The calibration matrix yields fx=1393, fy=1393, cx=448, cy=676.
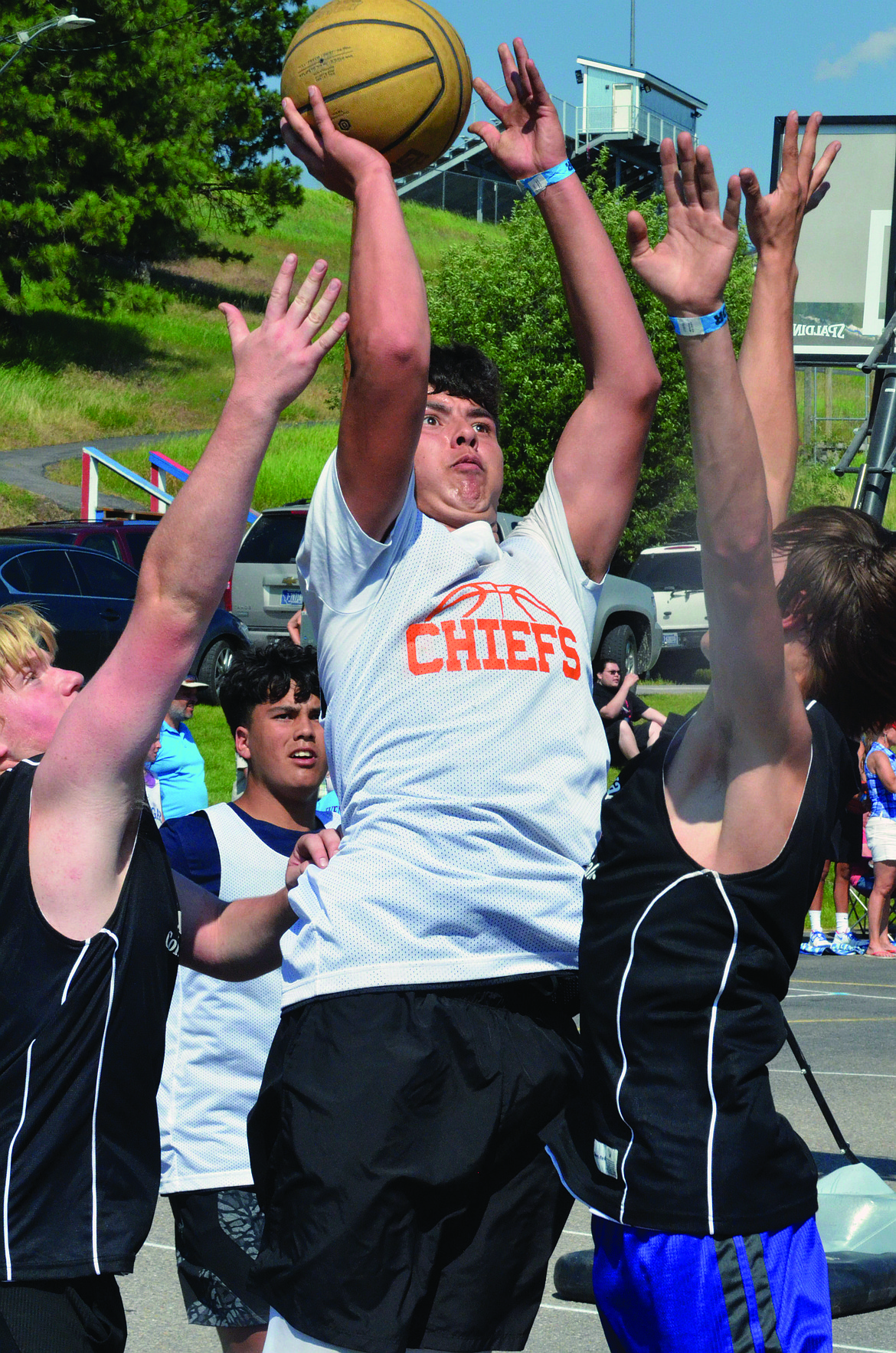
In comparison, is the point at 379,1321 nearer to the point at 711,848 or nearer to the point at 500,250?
the point at 711,848

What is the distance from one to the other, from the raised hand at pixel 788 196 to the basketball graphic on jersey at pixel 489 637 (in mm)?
907

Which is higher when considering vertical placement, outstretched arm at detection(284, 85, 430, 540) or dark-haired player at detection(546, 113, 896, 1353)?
outstretched arm at detection(284, 85, 430, 540)

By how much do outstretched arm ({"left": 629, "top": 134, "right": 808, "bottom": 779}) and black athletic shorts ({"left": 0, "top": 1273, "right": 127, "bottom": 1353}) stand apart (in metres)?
1.43

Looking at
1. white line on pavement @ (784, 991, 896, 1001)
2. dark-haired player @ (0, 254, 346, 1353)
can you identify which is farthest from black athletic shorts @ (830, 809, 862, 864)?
dark-haired player @ (0, 254, 346, 1353)

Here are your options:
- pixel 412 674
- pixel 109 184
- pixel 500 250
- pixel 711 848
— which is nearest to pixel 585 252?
pixel 412 674

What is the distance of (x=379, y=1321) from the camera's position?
7.34ft

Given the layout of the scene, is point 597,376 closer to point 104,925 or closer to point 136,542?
point 104,925

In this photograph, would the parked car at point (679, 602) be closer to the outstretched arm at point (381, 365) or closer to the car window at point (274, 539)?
the car window at point (274, 539)

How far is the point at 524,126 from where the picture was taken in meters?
3.00

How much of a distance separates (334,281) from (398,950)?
114 cm

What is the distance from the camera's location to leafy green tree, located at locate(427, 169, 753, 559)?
27.5 m

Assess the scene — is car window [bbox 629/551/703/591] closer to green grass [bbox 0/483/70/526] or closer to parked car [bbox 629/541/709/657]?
parked car [bbox 629/541/709/657]

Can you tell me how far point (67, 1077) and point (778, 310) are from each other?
82.2 inches

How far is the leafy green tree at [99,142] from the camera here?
→ 37.3 m
